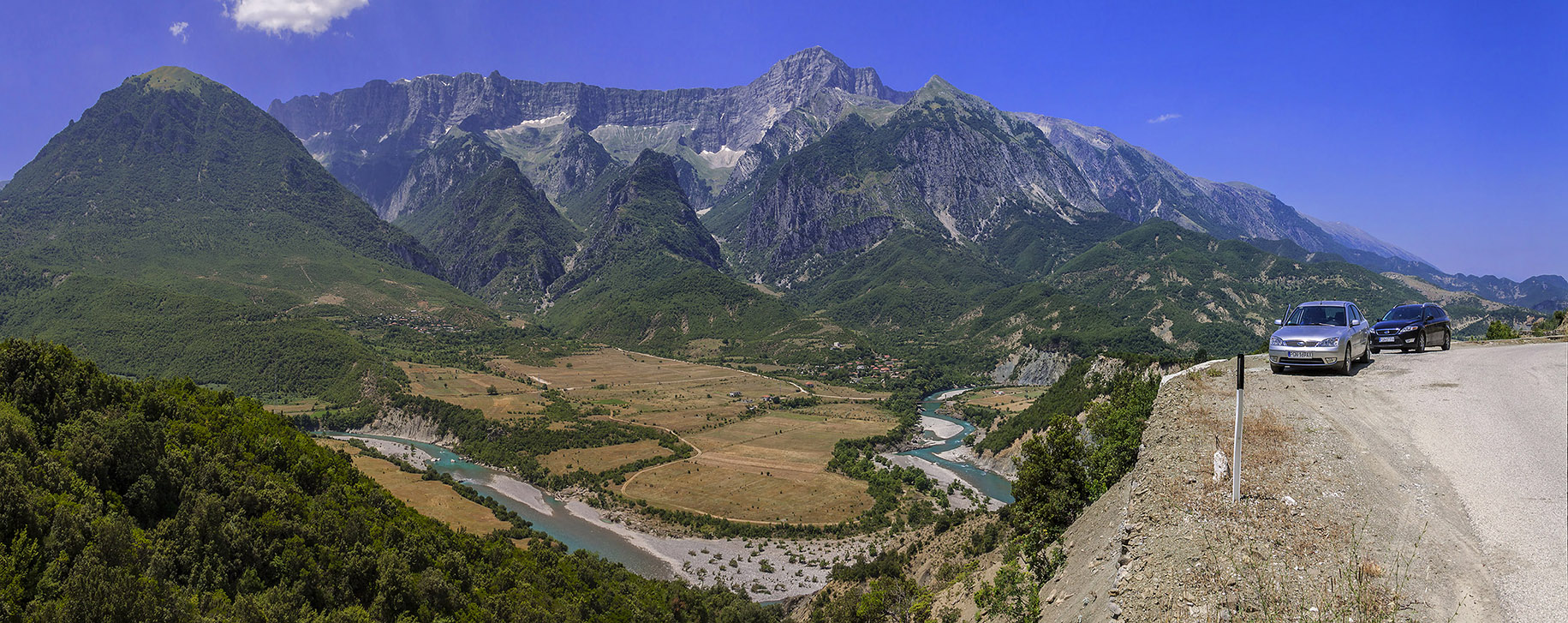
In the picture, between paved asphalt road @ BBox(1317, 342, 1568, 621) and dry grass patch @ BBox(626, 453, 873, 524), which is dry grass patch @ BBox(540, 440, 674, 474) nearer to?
dry grass patch @ BBox(626, 453, 873, 524)

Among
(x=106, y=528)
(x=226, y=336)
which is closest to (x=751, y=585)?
(x=106, y=528)

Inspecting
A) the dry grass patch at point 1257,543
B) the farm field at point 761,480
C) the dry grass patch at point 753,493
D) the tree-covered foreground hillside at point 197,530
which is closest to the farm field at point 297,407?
the farm field at point 761,480

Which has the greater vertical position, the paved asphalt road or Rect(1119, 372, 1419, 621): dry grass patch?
the paved asphalt road

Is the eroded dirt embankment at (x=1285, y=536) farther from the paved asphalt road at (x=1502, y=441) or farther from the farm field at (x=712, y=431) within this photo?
the farm field at (x=712, y=431)

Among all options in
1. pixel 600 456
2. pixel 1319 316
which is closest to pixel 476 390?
pixel 600 456

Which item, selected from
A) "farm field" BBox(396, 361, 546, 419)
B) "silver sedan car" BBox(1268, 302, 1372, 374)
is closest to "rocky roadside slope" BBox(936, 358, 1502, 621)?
"silver sedan car" BBox(1268, 302, 1372, 374)

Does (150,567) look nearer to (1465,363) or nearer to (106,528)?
(106,528)
